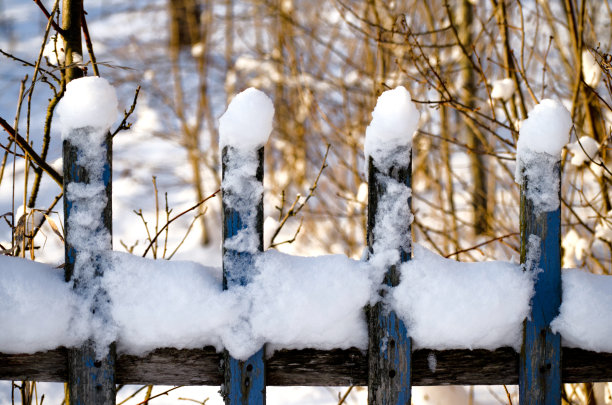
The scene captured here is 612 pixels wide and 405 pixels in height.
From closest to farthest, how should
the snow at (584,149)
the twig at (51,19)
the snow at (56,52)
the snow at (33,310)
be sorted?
the snow at (33,310), the twig at (51,19), the snow at (56,52), the snow at (584,149)

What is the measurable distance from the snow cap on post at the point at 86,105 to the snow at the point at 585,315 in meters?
1.21

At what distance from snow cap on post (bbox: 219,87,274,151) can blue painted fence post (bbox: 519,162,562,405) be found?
669mm

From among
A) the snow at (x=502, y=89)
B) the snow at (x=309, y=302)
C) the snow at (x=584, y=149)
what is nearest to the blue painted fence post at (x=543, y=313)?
the snow at (x=309, y=302)

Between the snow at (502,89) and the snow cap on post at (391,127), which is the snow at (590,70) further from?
the snow cap on post at (391,127)

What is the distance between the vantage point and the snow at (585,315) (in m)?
1.33

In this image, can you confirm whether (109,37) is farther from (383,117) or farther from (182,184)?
(383,117)

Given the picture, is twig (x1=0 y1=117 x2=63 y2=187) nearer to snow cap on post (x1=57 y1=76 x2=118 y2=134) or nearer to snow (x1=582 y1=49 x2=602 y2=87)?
snow cap on post (x1=57 y1=76 x2=118 y2=134)

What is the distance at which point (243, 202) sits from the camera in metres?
1.29

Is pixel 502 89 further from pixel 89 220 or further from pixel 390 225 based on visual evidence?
pixel 89 220

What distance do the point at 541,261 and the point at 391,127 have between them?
0.51 meters

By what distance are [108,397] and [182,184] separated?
6433 millimetres

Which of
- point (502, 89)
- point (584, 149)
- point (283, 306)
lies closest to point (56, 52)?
point (283, 306)

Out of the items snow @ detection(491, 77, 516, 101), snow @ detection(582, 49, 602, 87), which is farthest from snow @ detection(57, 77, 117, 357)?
snow @ detection(582, 49, 602, 87)

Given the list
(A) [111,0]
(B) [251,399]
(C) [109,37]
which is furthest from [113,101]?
(A) [111,0]
